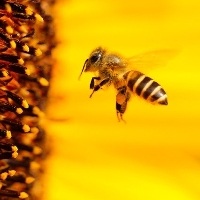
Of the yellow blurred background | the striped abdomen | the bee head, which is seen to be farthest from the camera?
the yellow blurred background

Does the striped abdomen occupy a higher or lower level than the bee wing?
lower

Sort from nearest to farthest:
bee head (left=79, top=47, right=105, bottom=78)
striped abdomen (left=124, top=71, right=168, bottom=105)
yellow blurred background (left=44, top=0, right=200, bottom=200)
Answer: striped abdomen (left=124, top=71, right=168, bottom=105), bee head (left=79, top=47, right=105, bottom=78), yellow blurred background (left=44, top=0, right=200, bottom=200)

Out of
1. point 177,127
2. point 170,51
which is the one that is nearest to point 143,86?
point 170,51

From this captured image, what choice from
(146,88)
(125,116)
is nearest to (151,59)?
(146,88)

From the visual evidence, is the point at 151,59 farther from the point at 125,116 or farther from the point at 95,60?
the point at 125,116

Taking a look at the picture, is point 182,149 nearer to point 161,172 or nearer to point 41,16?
point 161,172

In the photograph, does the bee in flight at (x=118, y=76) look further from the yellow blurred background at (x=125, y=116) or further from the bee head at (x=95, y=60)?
the yellow blurred background at (x=125, y=116)

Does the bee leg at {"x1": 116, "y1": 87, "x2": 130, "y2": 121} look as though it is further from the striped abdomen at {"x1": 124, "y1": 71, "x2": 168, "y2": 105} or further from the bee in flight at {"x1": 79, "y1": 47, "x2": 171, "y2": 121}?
the striped abdomen at {"x1": 124, "y1": 71, "x2": 168, "y2": 105}

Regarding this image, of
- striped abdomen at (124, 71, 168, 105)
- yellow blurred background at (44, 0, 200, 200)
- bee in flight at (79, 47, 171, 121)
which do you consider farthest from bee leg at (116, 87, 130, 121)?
yellow blurred background at (44, 0, 200, 200)
